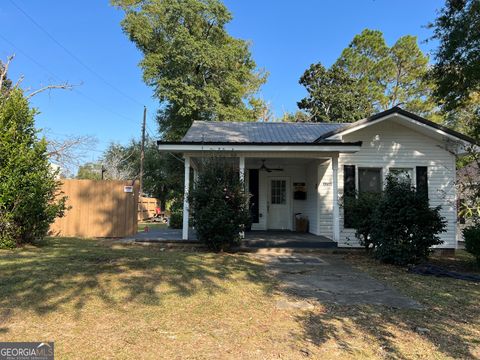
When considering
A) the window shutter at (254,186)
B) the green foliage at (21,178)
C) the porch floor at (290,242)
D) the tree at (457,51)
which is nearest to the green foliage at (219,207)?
the porch floor at (290,242)

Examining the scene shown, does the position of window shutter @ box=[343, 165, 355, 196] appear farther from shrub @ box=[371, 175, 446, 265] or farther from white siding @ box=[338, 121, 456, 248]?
shrub @ box=[371, 175, 446, 265]

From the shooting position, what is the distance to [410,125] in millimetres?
11375

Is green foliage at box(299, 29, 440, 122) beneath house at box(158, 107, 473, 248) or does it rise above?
above

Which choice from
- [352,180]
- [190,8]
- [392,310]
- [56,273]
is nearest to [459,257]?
[352,180]

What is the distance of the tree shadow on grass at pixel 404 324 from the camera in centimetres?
371

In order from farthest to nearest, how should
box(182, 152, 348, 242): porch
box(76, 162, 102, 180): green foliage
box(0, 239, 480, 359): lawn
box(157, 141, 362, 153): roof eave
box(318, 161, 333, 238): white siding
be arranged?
box(76, 162, 102, 180): green foliage, box(182, 152, 348, 242): porch, box(318, 161, 333, 238): white siding, box(157, 141, 362, 153): roof eave, box(0, 239, 480, 359): lawn

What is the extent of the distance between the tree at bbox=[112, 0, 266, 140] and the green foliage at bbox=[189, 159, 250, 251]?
15.6m

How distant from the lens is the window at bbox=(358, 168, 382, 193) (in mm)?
11688

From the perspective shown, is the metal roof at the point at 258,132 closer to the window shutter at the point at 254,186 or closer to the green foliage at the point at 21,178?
the window shutter at the point at 254,186

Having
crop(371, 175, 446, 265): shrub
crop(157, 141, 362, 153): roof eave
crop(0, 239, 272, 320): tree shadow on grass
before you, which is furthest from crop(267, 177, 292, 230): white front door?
crop(371, 175, 446, 265): shrub

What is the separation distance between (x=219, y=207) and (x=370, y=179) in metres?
5.44

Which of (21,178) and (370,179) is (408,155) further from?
(21,178)

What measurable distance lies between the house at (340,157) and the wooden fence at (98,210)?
2.80m

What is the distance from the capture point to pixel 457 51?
9.85 meters
